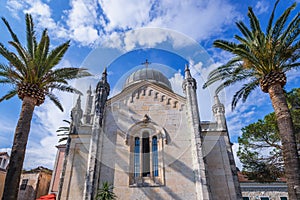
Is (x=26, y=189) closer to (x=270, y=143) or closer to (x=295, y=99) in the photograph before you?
(x=270, y=143)

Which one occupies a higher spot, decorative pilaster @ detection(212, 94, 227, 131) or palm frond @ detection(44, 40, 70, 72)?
palm frond @ detection(44, 40, 70, 72)

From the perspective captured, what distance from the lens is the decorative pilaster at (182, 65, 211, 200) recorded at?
11.8m

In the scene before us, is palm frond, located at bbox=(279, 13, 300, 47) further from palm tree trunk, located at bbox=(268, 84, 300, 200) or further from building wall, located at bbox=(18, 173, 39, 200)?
building wall, located at bbox=(18, 173, 39, 200)

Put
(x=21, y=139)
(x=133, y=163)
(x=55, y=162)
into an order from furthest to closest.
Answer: (x=55, y=162) < (x=133, y=163) < (x=21, y=139)

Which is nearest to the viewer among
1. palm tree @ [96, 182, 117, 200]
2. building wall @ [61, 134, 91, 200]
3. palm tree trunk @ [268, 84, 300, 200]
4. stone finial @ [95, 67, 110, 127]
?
palm tree trunk @ [268, 84, 300, 200]

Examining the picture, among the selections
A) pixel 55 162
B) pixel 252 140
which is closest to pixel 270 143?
pixel 252 140

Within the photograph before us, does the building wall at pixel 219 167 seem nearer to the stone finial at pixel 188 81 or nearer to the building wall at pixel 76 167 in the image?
the stone finial at pixel 188 81

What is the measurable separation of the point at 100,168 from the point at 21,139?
4.73 meters

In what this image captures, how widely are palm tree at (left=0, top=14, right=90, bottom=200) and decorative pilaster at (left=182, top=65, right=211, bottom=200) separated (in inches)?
309

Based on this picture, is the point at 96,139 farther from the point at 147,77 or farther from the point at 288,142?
the point at 147,77

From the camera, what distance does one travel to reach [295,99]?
16.1m

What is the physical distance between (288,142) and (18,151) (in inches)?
489

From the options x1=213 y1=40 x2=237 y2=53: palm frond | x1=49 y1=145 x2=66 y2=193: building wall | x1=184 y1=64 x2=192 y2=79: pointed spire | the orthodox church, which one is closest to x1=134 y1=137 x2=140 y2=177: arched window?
the orthodox church

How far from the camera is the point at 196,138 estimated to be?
1334 cm
